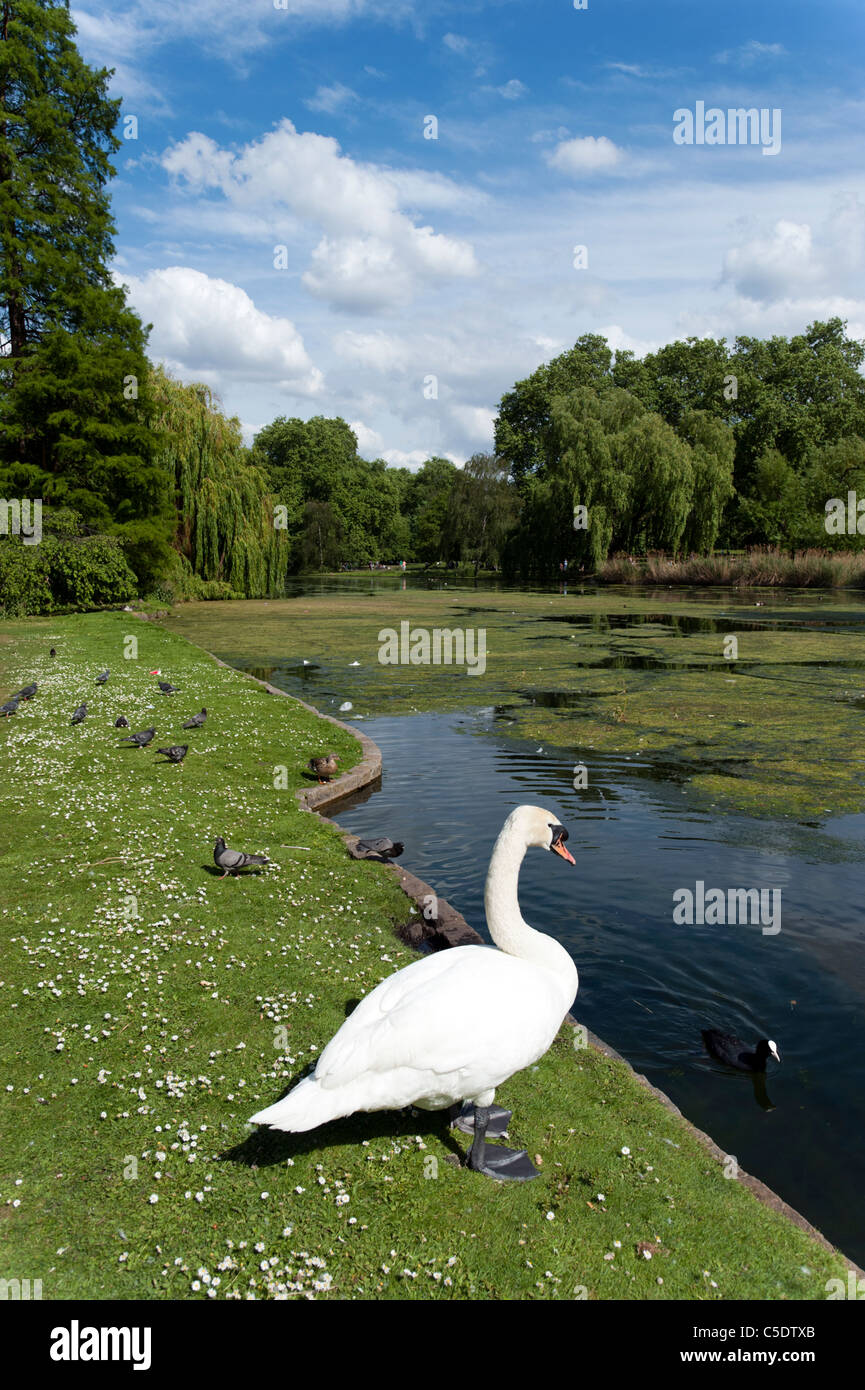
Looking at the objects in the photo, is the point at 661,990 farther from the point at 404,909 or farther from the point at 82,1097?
the point at 82,1097

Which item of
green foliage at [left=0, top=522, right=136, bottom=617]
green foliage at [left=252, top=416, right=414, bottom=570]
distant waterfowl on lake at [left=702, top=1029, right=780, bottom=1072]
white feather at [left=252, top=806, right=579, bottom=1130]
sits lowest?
distant waterfowl on lake at [left=702, top=1029, right=780, bottom=1072]

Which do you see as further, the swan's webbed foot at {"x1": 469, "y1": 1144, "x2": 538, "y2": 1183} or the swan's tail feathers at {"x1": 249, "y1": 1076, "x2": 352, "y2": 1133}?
the swan's webbed foot at {"x1": 469, "y1": 1144, "x2": 538, "y2": 1183}

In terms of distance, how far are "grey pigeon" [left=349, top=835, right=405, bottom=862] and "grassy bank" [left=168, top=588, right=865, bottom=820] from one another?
522 cm

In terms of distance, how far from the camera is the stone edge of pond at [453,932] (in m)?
4.29

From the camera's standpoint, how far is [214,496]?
45406 mm

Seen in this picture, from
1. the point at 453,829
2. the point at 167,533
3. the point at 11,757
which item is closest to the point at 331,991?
the point at 453,829

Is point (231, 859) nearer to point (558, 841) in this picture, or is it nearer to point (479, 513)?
point (558, 841)

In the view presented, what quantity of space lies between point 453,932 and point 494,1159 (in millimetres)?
2685

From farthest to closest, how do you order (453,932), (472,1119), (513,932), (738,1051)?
(453,932), (738,1051), (472,1119), (513,932)

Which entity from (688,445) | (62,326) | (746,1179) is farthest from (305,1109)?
(688,445)

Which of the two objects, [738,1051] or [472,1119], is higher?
[472,1119]

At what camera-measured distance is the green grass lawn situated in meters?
3.74

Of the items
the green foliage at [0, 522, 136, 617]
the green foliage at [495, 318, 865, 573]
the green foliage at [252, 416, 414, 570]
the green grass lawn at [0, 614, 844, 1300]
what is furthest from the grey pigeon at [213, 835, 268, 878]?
the green foliage at [252, 416, 414, 570]

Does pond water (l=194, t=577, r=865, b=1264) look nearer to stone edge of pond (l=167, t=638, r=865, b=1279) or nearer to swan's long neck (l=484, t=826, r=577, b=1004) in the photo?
stone edge of pond (l=167, t=638, r=865, b=1279)
